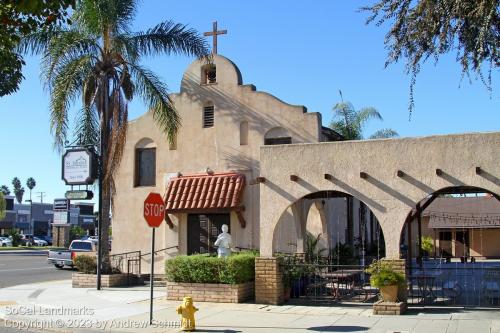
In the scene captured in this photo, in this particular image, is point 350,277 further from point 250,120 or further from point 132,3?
point 132,3

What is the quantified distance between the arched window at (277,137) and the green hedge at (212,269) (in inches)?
227

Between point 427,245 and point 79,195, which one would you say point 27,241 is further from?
point 79,195

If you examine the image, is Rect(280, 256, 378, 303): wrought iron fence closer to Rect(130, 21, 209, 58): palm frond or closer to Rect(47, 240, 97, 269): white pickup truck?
Rect(130, 21, 209, 58): palm frond

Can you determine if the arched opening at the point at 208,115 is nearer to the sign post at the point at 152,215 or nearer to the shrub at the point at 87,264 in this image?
the shrub at the point at 87,264

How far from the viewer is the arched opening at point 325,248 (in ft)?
50.6

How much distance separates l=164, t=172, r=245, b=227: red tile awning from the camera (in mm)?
20109

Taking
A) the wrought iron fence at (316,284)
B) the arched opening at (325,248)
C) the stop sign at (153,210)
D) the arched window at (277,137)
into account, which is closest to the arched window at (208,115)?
the arched window at (277,137)

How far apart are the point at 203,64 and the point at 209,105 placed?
5.02 ft

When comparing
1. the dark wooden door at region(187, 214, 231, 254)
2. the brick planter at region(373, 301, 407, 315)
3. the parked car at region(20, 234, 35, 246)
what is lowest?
the parked car at region(20, 234, 35, 246)

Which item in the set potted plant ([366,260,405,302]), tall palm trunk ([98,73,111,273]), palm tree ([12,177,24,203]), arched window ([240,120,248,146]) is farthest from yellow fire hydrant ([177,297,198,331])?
palm tree ([12,177,24,203])

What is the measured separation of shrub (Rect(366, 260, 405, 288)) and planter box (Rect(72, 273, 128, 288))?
9.40 m

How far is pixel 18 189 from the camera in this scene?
136 metres

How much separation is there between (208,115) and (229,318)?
10.4 m

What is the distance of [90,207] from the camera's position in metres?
87.4
